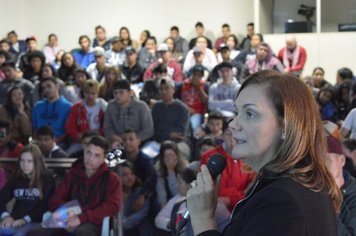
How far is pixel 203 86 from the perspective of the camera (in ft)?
24.7

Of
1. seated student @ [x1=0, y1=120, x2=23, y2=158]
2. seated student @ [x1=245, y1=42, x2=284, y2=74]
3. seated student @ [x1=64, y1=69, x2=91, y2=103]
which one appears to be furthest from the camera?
seated student @ [x1=245, y1=42, x2=284, y2=74]

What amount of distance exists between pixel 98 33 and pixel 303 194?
415 inches

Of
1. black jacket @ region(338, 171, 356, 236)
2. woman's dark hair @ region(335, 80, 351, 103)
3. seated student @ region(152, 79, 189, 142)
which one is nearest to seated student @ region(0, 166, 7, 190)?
seated student @ region(152, 79, 189, 142)

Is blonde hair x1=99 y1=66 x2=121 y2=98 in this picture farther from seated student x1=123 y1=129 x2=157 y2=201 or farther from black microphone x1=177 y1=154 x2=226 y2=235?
black microphone x1=177 y1=154 x2=226 y2=235

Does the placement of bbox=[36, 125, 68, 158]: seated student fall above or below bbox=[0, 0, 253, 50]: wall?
Result: below

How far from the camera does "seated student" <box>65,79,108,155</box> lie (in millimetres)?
6586

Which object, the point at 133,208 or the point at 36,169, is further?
the point at 133,208

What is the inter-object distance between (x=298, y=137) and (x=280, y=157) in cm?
5

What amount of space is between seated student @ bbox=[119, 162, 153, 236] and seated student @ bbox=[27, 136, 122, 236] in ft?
1.60

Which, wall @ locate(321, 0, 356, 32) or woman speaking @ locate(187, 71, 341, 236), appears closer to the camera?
woman speaking @ locate(187, 71, 341, 236)

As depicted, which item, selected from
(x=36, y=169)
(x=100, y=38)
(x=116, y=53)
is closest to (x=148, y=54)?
(x=116, y=53)

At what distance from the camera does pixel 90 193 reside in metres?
4.57

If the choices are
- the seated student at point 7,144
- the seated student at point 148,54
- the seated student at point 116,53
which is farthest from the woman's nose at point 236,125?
the seated student at point 116,53

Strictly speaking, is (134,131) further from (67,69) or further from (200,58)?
(200,58)
